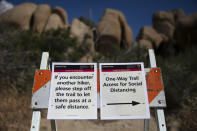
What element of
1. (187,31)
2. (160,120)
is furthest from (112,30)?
(160,120)

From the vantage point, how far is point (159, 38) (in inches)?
675

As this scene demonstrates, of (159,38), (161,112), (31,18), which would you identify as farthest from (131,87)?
(159,38)

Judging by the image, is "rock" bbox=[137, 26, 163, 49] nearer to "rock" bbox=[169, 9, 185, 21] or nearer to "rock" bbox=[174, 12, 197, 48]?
"rock" bbox=[174, 12, 197, 48]

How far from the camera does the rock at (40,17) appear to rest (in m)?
13.3

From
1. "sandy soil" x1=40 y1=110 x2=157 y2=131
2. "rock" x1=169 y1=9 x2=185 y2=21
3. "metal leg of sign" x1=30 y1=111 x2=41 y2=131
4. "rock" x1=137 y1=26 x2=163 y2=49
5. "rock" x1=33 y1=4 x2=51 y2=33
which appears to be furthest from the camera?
"rock" x1=169 y1=9 x2=185 y2=21

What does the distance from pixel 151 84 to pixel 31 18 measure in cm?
1531

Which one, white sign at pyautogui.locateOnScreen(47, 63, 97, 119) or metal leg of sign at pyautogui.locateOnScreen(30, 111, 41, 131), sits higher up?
white sign at pyautogui.locateOnScreen(47, 63, 97, 119)

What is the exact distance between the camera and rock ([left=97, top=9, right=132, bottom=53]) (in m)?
14.9

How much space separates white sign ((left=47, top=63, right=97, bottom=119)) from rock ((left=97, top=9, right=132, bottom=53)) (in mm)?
12613

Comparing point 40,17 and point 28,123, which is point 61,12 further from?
point 28,123

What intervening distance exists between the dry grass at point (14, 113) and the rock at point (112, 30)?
37.1 feet

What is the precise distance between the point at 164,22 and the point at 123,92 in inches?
903

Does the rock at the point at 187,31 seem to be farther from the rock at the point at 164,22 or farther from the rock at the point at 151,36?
the rock at the point at 164,22

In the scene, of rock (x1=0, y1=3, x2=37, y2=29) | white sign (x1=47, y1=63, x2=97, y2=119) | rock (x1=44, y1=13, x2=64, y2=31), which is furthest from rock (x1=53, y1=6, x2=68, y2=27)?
white sign (x1=47, y1=63, x2=97, y2=119)
